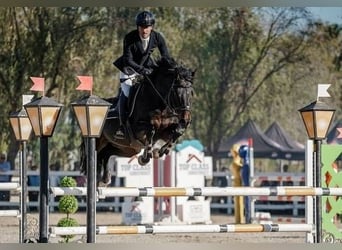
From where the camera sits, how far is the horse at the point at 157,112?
354 inches

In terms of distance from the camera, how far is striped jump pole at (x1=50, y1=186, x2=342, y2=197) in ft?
25.7

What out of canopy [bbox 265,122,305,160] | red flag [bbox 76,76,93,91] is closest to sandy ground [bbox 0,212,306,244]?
red flag [bbox 76,76,93,91]

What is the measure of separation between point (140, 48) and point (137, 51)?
59 mm

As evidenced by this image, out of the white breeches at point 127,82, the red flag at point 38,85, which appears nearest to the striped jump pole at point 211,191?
the red flag at point 38,85

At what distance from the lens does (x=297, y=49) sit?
83.0 ft

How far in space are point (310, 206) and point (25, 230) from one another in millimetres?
3161

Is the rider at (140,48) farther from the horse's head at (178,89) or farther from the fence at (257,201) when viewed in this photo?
the fence at (257,201)

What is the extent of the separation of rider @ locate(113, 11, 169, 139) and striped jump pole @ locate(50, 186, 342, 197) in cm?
162

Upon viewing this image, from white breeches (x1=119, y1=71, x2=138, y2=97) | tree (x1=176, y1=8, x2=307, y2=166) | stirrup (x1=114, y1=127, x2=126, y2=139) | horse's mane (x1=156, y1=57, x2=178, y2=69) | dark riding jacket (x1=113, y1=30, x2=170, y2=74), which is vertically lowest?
stirrup (x1=114, y1=127, x2=126, y2=139)

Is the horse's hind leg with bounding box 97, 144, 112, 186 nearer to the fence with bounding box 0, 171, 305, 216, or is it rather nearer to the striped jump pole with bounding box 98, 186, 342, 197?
the striped jump pole with bounding box 98, 186, 342, 197

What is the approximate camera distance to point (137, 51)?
30.5ft

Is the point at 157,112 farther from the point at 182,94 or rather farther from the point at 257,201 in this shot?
the point at 257,201

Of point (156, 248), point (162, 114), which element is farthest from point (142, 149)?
point (156, 248)

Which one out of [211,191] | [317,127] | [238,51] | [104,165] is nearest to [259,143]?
[238,51]
